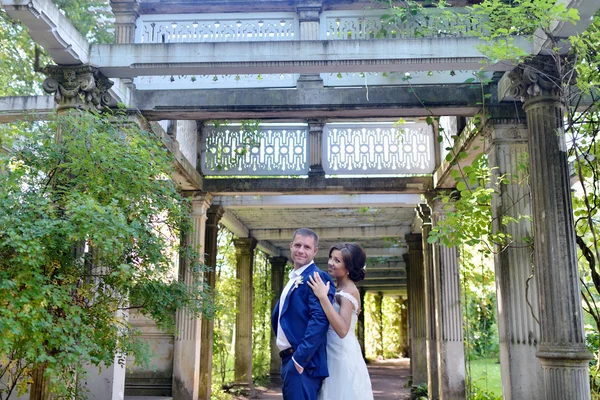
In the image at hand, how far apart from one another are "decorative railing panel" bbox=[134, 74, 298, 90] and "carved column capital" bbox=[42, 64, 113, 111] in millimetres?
1626

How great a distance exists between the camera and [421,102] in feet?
24.8

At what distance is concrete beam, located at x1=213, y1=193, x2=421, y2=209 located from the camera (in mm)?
11953

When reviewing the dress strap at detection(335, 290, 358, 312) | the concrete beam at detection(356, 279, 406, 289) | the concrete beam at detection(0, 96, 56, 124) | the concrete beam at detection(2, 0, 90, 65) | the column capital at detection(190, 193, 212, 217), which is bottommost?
the dress strap at detection(335, 290, 358, 312)

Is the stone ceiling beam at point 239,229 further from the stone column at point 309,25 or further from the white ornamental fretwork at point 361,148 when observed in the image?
the stone column at point 309,25

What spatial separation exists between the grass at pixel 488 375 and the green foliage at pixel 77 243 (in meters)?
Result: 10.1

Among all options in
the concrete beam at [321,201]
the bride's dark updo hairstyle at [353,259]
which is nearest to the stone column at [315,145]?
the concrete beam at [321,201]

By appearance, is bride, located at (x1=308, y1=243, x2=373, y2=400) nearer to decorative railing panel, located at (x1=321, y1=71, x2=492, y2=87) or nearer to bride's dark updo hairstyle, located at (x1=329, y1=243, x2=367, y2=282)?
bride's dark updo hairstyle, located at (x1=329, y1=243, x2=367, y2=282)

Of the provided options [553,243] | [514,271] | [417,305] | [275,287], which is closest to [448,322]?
[514,271]

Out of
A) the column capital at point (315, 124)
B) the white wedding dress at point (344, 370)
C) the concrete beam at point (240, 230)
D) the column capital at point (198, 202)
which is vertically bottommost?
the white wedding dress at point (344, 370)

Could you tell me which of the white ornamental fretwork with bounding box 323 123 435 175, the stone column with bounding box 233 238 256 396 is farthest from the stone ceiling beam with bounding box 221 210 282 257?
the white ornamental fretwork with bounding box 323 123 435 175

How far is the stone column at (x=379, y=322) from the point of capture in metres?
37.2

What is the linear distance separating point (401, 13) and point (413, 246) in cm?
903

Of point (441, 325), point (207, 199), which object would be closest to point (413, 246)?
point (441, 325)

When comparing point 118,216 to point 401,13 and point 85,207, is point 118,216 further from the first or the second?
point 401,13
